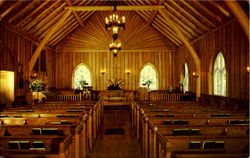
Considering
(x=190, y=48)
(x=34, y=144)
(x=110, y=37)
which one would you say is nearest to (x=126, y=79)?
(x=110, y=37)

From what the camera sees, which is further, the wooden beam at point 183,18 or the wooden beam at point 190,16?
the wooden beam at point 183,18

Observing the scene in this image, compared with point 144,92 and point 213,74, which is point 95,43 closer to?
point 144,92

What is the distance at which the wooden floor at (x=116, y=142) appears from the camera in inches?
188

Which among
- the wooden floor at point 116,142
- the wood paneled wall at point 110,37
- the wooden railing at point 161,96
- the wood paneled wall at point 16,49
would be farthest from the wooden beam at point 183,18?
the wood paneled wall at point 16,49

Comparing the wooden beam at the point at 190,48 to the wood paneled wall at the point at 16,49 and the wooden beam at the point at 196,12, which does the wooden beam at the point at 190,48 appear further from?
the wood paneled wall at the point at 16,49

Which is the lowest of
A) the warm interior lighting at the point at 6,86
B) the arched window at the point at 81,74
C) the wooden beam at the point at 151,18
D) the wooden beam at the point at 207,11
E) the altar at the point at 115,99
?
the altar at the point at 115,99

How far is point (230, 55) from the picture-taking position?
8094mm

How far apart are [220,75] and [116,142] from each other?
254 inches

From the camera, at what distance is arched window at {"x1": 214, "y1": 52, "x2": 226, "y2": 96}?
9075 mm

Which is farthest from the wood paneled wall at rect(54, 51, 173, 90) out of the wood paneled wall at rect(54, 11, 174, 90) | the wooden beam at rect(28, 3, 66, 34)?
the wooden beam at rect(28, 3, 66, 34)

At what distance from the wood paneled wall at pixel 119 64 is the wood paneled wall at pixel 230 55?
15.9 feet

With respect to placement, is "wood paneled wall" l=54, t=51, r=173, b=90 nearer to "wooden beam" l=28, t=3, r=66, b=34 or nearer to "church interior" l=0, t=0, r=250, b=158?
"church interior" l=0, t=0, r=250, b=158

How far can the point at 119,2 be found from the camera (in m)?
14.0

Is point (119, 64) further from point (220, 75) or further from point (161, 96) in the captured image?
point (220, 75)
